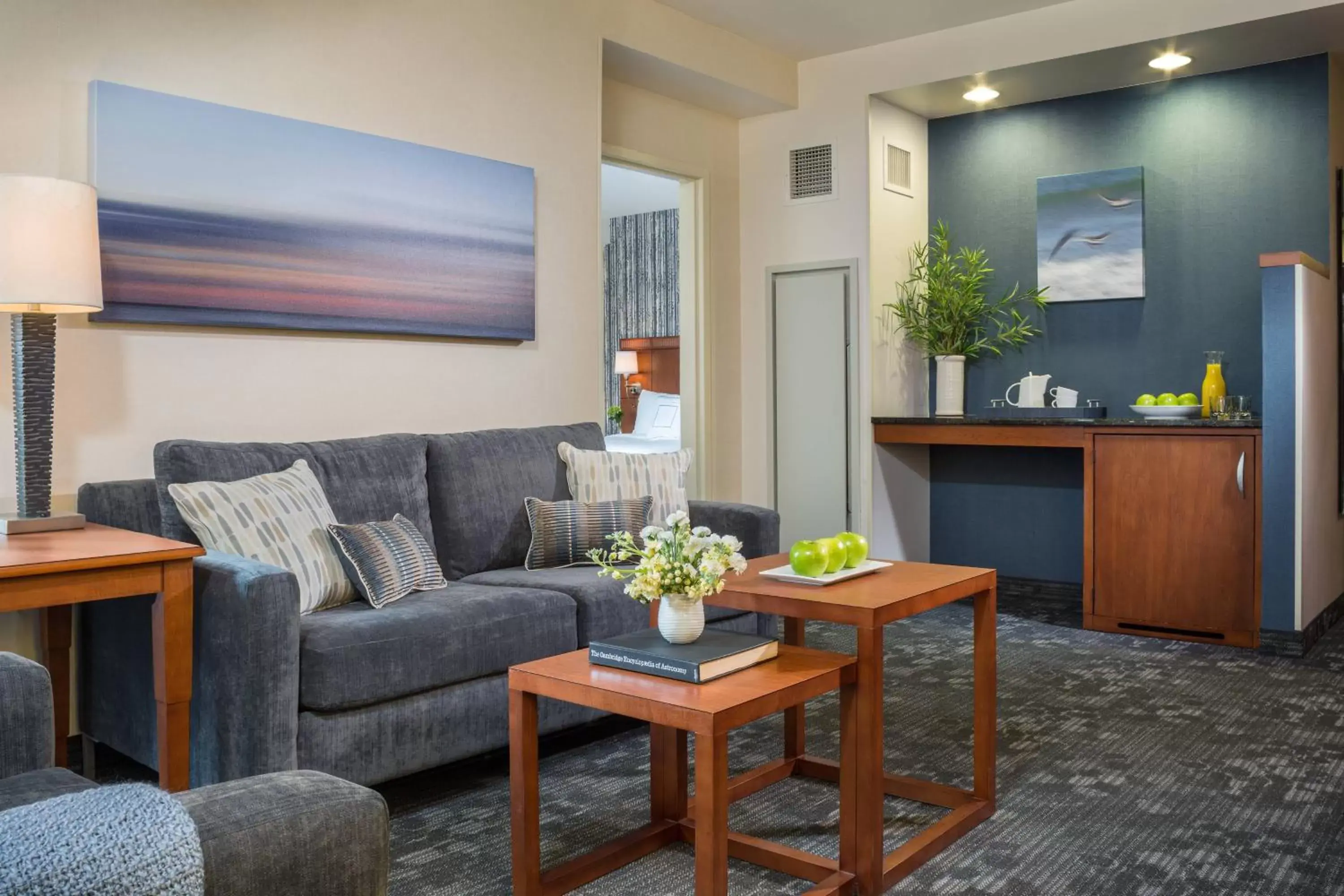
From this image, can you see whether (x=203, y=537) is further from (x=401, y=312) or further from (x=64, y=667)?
(x=401, y=312)

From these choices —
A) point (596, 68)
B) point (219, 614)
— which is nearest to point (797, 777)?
point (219, 614)

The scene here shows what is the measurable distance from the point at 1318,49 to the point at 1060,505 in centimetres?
229

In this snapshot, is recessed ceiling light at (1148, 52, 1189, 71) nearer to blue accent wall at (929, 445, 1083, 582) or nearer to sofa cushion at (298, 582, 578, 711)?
blue accent wall at (929, 445, 1083, 582)

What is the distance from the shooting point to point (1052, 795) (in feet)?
8.96

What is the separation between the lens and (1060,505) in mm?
5484

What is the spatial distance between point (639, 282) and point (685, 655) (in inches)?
332

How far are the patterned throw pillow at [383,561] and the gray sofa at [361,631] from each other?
0.07 metres

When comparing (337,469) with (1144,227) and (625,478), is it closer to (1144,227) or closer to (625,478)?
(625,478)

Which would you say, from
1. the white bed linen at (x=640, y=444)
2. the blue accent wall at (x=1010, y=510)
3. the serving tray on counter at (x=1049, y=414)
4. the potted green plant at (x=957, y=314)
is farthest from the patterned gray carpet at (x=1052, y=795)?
the white bed linen at (x=640, y=444)

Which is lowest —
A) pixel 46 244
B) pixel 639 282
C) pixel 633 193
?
pixel 46 244

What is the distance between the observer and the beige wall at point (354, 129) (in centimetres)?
299

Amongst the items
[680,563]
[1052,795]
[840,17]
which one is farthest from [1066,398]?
[680,563]

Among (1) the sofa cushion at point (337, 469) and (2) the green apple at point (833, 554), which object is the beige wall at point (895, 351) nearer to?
(1) the sofa cushion at point (337, 469)

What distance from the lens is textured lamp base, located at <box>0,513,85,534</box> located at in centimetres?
259
